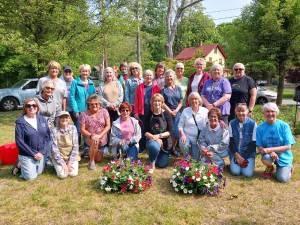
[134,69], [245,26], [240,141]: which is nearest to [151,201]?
A: [240,141]

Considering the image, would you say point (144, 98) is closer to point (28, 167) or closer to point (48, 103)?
point (48, 103)

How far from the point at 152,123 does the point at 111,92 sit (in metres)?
1.14

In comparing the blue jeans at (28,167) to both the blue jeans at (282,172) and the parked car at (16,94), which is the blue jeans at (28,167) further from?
the parked car at (16,94)

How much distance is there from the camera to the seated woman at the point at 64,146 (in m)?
5.90

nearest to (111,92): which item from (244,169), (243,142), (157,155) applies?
(157,155)

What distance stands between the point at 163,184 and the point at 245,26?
41.1ft

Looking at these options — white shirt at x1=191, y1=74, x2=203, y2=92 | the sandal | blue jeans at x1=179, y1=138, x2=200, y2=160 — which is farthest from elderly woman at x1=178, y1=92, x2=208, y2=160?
the sandal

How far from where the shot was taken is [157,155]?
619cm

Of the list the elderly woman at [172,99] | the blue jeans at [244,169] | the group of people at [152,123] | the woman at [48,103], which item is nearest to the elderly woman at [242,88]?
the group of people at [152,123]

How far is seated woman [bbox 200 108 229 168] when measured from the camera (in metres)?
5.88

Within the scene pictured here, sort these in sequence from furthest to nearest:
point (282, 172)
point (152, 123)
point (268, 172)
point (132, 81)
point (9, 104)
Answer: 1. point (9, 104)
2. point (132, 81)
3. point (152, 123)
4. point (268, 172)
5. point (282, 172)

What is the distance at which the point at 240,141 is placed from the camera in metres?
5.96

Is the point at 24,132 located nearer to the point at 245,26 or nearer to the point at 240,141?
the point at 240,141

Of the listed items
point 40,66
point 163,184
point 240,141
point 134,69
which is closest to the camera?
point 163,184
